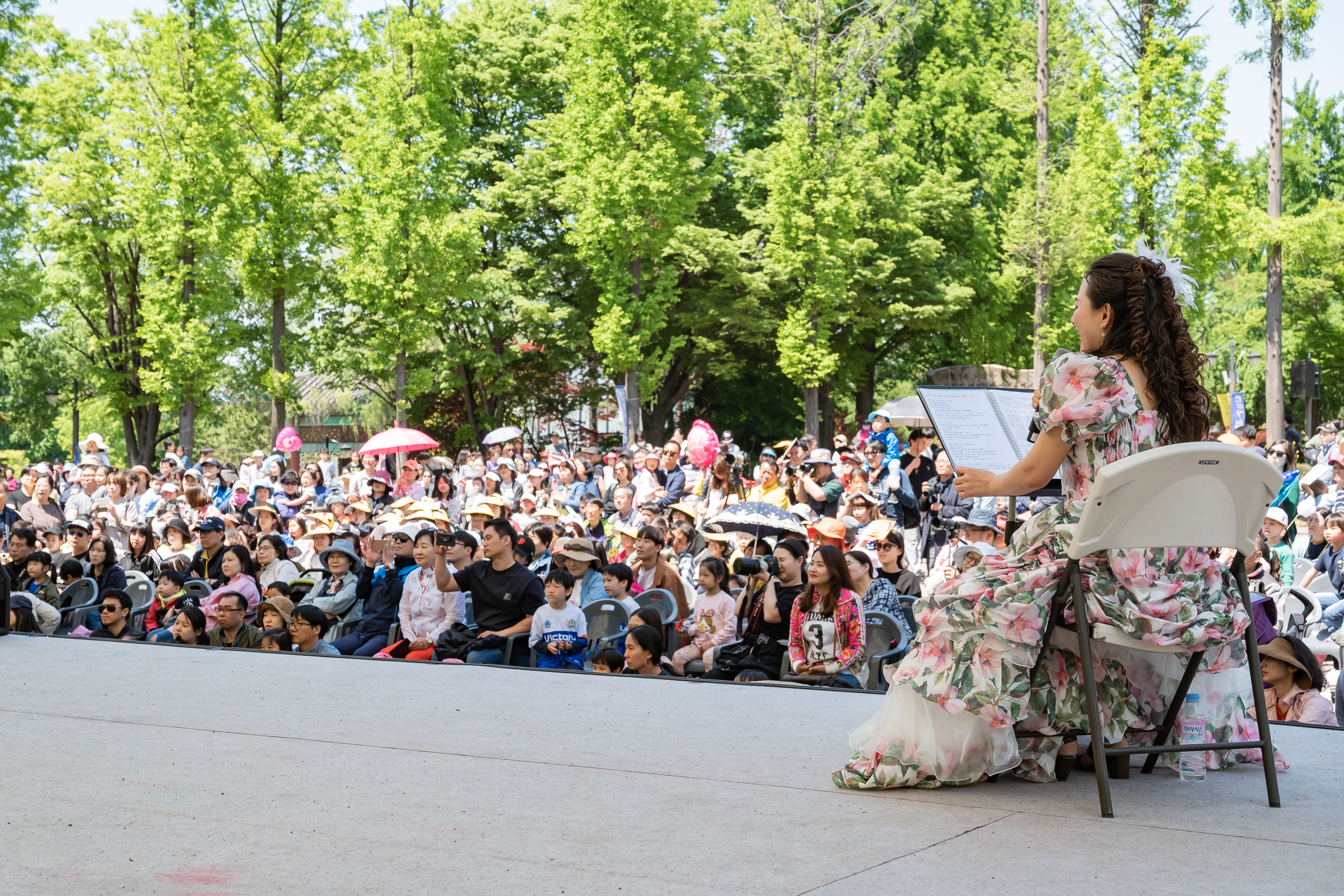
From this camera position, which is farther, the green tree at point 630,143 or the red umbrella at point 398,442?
the green tree at point 630,143

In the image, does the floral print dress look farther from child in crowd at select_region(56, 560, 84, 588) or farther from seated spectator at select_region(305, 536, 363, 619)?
child in crowd at select_region(56, 560, 84, 588)

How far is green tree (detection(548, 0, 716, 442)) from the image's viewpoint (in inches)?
999

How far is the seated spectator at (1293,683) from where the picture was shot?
569cm

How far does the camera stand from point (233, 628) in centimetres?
955

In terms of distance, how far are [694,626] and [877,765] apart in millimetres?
5186

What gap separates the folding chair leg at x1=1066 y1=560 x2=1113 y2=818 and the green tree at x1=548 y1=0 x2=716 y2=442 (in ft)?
71.1

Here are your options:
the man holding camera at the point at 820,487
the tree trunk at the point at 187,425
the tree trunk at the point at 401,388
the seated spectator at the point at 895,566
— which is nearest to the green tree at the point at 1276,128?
the man holding camera at the point at 820,487

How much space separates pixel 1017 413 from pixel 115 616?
27.4ft

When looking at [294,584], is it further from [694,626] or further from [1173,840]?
[1173,840]

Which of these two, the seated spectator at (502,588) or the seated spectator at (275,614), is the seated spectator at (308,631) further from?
the seated spectator at (502,588)

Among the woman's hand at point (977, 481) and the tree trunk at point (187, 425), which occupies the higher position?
the tree trunk at point (187, 425)

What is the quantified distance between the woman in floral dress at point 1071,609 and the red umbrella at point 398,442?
1676 centimetres

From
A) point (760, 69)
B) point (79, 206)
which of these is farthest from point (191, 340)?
point (760, 69)

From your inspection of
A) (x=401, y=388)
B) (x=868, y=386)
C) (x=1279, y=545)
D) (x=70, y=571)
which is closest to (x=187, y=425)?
(x=401, y=388)
